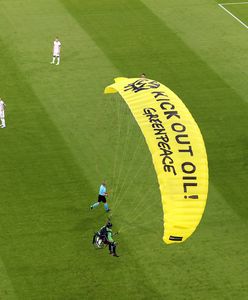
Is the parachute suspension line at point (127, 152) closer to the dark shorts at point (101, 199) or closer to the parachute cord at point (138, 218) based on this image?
the dark shorts at point (101, 199)

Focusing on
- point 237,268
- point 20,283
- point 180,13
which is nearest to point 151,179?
point 237,268

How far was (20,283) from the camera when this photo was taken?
31.5m

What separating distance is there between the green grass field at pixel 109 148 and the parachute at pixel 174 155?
5.55 meters

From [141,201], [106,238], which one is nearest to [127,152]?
[141,201]

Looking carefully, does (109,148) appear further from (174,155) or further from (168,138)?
(174,155)

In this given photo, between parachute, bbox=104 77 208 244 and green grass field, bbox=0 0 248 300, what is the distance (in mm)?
5546

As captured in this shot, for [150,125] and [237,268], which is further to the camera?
[237,268]

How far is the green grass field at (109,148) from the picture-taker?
32.4 metres

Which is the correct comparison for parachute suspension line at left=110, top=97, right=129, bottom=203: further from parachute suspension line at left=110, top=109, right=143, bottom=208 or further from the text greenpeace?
the text greenpeace

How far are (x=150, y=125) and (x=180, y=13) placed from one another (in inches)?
1157

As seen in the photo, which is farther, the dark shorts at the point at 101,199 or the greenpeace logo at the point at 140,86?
the dark shorts at the point at 101,199

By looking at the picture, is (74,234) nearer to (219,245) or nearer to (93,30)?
(219,245)

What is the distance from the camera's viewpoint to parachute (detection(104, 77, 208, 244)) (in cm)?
2719

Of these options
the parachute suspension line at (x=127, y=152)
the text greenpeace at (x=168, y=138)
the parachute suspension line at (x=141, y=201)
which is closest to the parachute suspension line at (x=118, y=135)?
the parachute suspension line at (x=127, y=152)
